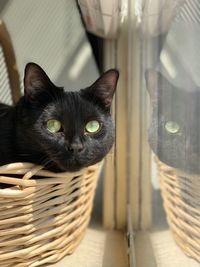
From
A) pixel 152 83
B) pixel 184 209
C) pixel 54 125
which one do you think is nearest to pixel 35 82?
pixel 54 125

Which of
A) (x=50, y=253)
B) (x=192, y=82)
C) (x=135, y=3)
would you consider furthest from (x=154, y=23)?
(x=50, y=253)

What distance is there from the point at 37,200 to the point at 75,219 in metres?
0.17

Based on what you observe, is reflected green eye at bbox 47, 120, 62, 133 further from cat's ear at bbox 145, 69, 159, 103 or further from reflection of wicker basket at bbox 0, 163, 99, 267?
cat's ear at bbox 145, 69, 159, 103

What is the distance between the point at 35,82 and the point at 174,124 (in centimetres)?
28

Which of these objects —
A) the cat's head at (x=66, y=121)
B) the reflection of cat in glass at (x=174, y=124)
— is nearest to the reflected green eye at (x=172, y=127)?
the reflection of cat in glass at (x=174, y=124)

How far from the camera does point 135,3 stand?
2.91ft

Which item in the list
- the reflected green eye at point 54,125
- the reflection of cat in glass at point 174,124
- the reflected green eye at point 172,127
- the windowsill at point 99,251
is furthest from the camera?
the windowsill at point 99,251

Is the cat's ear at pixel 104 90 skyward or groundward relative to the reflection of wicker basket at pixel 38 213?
skyward

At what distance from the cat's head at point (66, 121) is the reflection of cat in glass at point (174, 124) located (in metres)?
0.09

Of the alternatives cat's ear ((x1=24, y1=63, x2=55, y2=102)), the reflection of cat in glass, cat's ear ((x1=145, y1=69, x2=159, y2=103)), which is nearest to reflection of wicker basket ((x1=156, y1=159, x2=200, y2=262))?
the reflection of cat in glass

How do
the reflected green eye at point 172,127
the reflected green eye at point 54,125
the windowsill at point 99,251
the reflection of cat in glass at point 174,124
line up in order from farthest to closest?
the windowsill at point 99,251 → the reflected green eye at point 54,125 → the reflected green eye at point 172,127 → the reflection of cat in glass at point 174,124

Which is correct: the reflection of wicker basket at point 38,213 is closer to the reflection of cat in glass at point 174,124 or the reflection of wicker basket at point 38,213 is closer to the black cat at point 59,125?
the black cat at point 59,125

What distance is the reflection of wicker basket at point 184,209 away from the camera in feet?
1.71

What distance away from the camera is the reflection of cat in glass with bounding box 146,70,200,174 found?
1.66ft
